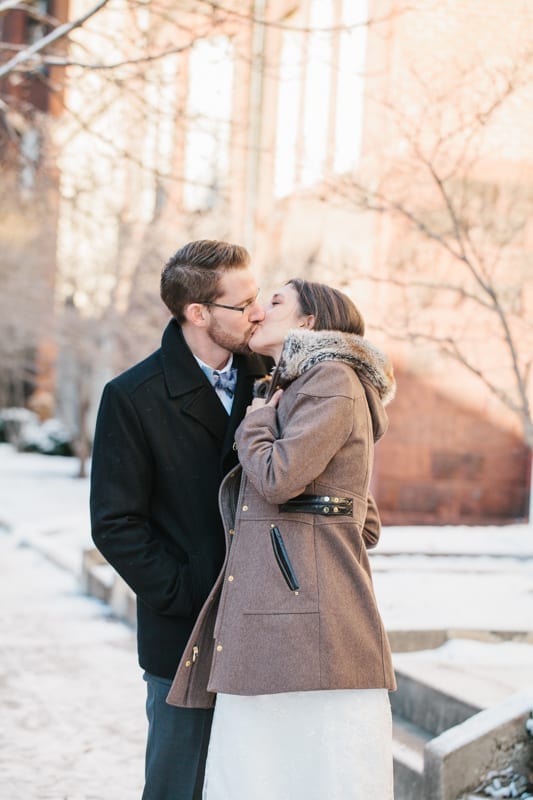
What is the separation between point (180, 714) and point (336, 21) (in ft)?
36.7

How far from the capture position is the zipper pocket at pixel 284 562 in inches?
110

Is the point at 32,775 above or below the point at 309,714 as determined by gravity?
below

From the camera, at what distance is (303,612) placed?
280 cm

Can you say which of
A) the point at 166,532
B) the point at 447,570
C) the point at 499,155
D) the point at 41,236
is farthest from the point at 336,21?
the point at 166,532

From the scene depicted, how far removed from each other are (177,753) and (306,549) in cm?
84

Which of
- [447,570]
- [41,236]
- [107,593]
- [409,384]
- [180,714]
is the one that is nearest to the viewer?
[180,714]

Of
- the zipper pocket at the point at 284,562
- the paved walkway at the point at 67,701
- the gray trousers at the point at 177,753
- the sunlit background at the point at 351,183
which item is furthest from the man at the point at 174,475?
the sunlit background at the point at 351,183

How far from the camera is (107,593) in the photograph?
919cm

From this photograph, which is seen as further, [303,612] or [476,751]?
[476,751]

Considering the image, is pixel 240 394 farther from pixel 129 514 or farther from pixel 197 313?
pixel 129 514

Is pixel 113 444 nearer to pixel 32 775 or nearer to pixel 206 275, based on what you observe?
pixel 206 275

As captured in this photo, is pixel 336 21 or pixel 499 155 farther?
pixel 336 21

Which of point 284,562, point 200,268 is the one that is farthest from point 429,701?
point 200,268

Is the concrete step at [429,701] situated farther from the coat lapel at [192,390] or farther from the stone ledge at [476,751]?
the coat lapel at [192,390]
